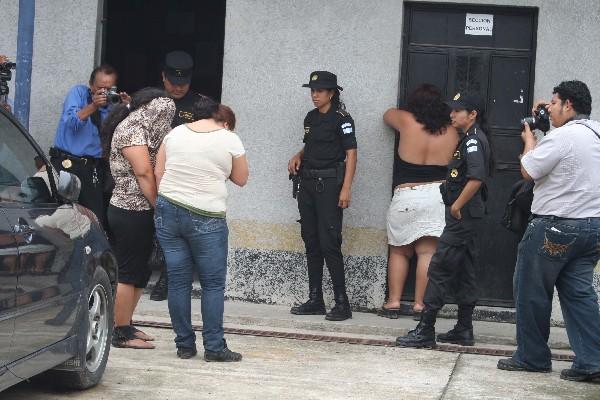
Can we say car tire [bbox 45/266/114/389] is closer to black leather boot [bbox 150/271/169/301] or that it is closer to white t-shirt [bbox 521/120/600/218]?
white t-shirt [bbox 521/120/600/218]

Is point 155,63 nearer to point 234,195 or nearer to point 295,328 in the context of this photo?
point 234,195

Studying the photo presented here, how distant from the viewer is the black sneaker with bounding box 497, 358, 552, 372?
764cm

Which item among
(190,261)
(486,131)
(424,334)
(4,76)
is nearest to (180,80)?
(4,76)

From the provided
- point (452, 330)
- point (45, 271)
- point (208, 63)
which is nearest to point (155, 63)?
point (208, 63)

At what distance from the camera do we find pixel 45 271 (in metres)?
5.61

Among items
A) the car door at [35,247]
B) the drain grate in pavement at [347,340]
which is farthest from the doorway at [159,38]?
the car door at [35,247]

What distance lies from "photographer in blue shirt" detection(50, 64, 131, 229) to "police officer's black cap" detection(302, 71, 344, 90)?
1597mm

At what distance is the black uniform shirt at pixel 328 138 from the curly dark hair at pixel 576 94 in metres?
2.37

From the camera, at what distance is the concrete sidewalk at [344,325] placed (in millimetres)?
9047

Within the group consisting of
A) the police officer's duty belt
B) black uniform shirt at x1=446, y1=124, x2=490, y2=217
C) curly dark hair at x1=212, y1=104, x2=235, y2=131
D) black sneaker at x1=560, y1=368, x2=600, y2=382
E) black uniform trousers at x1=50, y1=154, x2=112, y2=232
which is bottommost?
black sneaker at x1=560, y1=368, x2=600, y2=382

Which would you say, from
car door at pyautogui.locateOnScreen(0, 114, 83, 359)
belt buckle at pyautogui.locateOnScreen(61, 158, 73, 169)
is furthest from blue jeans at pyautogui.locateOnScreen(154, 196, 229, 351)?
belt buckle at pyautogui.locateOnScreen(61, 158, 73, 169)

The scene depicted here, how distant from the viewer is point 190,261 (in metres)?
7.50

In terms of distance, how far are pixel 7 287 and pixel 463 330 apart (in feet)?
14.5

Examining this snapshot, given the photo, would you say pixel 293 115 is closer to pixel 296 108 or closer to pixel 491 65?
pixel 296 108
